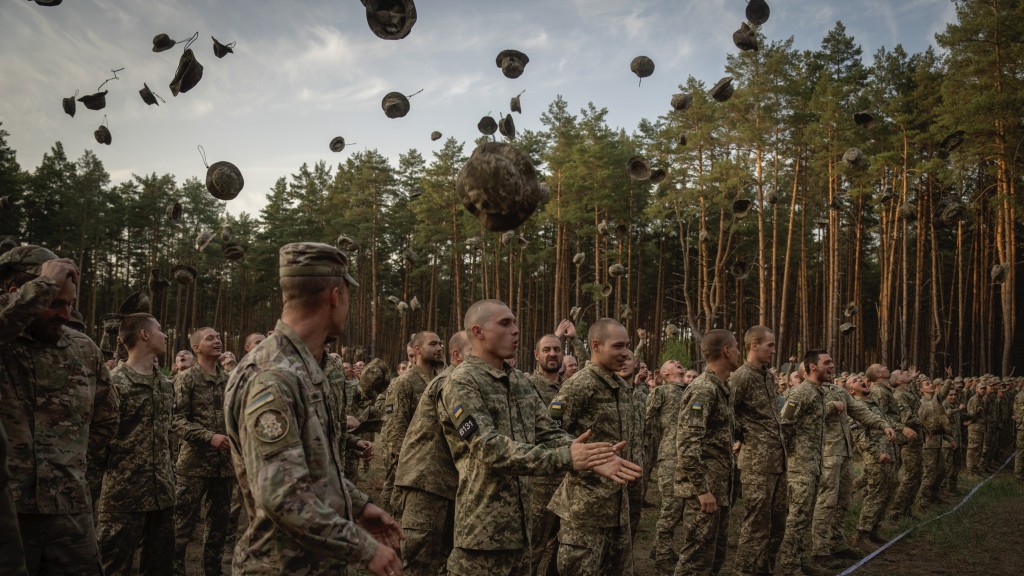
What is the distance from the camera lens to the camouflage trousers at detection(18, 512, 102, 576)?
10.5 ft

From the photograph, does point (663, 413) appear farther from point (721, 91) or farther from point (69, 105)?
point (69, 105)

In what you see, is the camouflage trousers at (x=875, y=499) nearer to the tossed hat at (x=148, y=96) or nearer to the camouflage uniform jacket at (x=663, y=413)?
the camouflage uniform jacket at (x=663, y=413)

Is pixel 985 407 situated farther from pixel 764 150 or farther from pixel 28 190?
pixel 28 190

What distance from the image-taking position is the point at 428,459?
491 cm

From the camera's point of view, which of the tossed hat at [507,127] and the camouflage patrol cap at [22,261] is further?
the tossed hat at [507,127]

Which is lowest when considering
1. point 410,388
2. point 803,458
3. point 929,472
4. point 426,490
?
point 929,472

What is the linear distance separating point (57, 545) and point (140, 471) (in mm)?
1860

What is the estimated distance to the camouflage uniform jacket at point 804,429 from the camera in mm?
7379

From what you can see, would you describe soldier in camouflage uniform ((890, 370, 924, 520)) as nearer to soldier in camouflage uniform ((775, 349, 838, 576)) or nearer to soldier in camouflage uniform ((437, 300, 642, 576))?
soldier in camouflage uniform ((775, 349, 838, 576))

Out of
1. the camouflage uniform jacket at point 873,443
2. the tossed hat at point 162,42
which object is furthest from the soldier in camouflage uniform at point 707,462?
the tossed hat at point 162,42

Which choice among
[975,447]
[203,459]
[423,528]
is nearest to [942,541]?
[423,528]

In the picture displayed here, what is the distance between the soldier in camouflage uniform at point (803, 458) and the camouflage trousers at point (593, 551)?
3.07 meters

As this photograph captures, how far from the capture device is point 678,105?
1044 cm

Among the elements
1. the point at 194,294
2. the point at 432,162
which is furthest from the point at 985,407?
the point at 194,294
